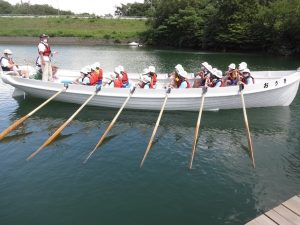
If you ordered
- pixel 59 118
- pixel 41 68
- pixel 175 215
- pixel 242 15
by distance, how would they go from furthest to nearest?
pixel 242 15 → pixel 41 68 → pixel 59 118 → pixel 175 215

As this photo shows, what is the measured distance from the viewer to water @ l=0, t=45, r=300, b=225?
26.5 ft

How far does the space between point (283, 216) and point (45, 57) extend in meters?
13.1

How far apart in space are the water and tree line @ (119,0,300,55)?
2809 cm

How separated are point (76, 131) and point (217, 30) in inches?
1542

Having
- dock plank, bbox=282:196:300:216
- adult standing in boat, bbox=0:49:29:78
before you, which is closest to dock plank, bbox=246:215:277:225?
dock plank, bbox=282:196:300:216

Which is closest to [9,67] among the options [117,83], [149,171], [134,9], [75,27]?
[117,83]

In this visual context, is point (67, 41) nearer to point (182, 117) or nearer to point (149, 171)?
point (182, 117)

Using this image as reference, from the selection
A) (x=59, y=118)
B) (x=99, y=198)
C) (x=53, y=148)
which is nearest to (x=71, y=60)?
(x=59, y=118)

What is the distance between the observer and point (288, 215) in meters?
6.73

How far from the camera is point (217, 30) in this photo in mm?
48219

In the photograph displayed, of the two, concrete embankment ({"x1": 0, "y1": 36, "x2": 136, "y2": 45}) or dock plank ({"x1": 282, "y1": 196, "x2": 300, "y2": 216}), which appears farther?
concrete embankment ({"x1": 0, "y1": 36, "x2": 136, "y2": 45})

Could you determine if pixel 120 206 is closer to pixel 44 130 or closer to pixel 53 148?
pixel 53 148

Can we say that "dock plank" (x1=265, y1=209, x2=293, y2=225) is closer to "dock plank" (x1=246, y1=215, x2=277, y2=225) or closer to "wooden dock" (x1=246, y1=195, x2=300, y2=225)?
"wooden dock" (x1=246, y1=195, x2=300, y2=225)

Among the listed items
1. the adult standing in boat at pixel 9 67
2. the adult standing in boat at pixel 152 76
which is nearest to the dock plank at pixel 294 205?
the adult standing in boat at pixel 152 76
